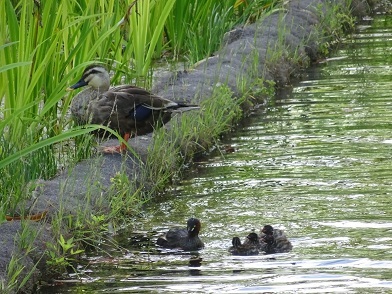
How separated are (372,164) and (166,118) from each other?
5.55 feet

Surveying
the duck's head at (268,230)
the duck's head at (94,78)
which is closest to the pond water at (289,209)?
the duck's head at (268,230)

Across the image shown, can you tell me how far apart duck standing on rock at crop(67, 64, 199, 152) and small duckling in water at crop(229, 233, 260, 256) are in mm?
2073

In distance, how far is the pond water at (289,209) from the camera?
665cm

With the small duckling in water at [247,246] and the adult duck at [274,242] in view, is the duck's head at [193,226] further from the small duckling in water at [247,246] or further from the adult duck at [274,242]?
the adult duck at [274,242]

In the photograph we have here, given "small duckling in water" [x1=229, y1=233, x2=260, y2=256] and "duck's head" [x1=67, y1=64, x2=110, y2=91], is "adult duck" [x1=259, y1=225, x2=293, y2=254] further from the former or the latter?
"duck's head" [x1=67, y1=64, x2=110, y2=91]

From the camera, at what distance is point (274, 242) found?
7066 millimetres

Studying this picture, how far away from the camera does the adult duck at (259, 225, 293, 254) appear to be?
7.04 metres

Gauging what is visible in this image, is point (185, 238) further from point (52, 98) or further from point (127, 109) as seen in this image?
point (127, 109)

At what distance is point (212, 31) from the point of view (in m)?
12.6

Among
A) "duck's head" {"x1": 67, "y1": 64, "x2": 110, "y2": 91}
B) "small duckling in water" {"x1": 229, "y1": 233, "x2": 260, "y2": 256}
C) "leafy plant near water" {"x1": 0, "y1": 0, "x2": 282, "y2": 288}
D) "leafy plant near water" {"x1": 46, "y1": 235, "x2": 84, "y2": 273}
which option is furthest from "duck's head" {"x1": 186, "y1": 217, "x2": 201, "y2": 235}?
"duck's head" {"x1": 67, "y1": 64, "x2": 110, "y2": 91}

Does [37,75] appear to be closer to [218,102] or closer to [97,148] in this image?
[97,148]

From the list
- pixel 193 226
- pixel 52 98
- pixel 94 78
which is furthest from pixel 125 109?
pixel 193 226

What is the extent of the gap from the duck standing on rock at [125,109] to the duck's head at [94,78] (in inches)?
4.4

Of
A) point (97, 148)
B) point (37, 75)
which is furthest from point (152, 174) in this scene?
point (37, 75)
